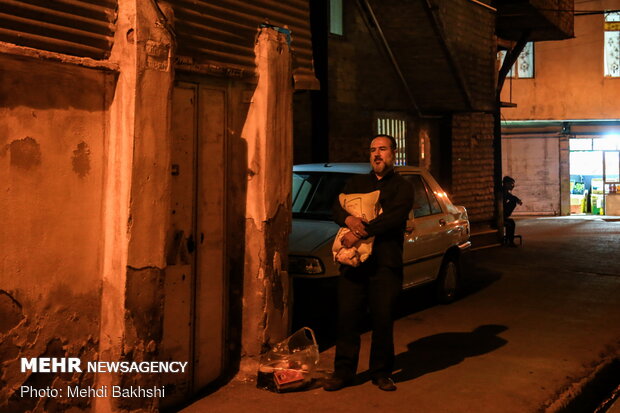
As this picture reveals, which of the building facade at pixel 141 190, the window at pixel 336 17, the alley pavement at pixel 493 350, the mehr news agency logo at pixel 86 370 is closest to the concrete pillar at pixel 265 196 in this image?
the building facade at pixel 141 190

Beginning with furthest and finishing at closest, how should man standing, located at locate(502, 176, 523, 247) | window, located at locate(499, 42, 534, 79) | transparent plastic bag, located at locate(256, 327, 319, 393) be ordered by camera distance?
window, located at locate(499, 42, 534, 79), man standing, located at locate(502, 176, 523, 247), transparent plastic bag, located at locate(256, 327, 319, 393)

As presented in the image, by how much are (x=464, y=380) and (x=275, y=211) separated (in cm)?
208

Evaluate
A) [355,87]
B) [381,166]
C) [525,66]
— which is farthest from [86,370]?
[525,66]

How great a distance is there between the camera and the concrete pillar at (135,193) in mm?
4410

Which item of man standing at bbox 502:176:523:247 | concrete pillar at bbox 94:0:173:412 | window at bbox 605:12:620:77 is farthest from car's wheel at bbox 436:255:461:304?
window at bbox 605:12:620:77

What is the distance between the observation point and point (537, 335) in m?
7.50

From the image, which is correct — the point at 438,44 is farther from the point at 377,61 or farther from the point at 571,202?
the point at 571,202

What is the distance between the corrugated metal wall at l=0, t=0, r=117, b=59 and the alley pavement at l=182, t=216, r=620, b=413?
2.53 m

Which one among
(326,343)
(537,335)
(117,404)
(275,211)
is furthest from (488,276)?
(117,404)

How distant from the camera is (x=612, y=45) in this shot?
84.6 ft

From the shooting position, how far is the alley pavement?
5.25m

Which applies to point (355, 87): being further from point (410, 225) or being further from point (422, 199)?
point (410, 225)

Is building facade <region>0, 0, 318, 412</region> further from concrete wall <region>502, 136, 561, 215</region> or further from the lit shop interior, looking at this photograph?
the lit shop interior

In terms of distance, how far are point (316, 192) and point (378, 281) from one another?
2.86 meters
